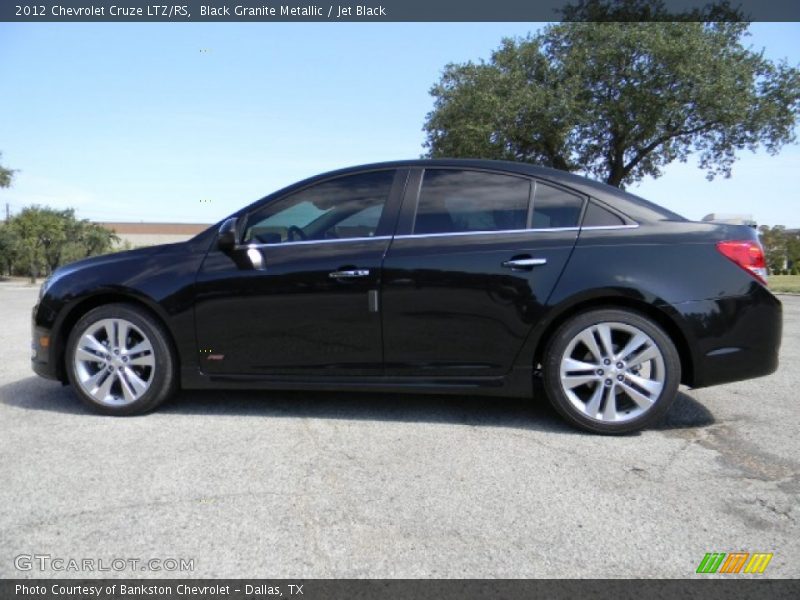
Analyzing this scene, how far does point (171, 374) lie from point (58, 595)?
1920 mm

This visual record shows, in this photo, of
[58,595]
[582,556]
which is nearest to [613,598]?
[582,556]

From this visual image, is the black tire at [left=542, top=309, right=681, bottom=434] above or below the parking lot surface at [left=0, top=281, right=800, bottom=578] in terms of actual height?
above

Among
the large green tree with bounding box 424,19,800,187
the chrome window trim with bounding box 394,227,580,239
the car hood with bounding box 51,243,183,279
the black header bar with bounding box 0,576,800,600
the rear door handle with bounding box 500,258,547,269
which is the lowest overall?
the black header bar with bounding box 0,576,800,600

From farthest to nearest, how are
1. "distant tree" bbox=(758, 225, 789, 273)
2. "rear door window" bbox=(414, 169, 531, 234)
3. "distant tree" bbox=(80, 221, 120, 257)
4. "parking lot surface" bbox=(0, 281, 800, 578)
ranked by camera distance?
1. "distant tree" bbox=(80, 221, 120, 257)
2. "distant tree" bbox=(758, 225, 789, 273)
3. "rear door window" bbox=(414, 169, 531, 234)
4. "parking lot surface" bbox=(0, 281, 800, 578)

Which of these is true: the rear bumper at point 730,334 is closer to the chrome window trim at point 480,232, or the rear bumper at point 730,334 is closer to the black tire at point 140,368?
the chrome window trim at point 480,232

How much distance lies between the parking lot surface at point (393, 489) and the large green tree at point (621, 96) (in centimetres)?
1580

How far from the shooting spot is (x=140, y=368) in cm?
376

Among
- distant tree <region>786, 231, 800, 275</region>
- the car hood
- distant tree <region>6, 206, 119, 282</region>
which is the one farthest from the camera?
distant tree <region>786, 231, 800, 275</region>

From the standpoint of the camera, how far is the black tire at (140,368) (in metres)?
3.69

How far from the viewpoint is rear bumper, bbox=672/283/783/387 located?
3305 mm

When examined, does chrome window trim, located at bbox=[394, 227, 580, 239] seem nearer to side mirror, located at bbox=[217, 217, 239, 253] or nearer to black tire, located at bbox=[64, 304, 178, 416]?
side mirror, located at bbox=[217, 217, 239, 253]

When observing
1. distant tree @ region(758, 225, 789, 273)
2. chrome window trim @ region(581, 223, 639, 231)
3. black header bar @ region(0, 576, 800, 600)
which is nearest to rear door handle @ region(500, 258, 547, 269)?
chrome window trim @ region(581, 223, 639, 231)

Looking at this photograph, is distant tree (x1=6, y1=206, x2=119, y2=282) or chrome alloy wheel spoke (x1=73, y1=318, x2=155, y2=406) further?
distant tree (x1=6, y1=206, x2=119, y2=282)

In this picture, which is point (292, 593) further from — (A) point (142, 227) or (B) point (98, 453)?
(A) point (142, 227)
